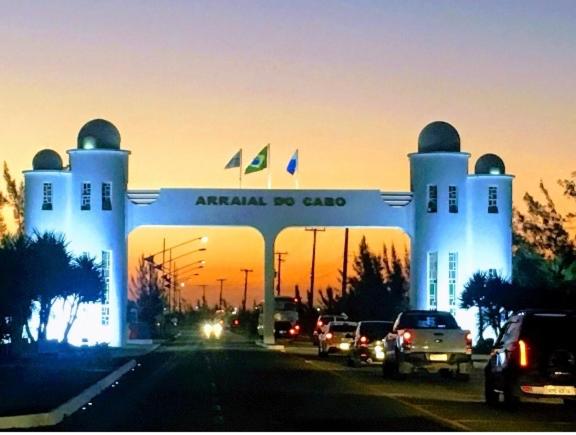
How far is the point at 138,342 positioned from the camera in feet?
263

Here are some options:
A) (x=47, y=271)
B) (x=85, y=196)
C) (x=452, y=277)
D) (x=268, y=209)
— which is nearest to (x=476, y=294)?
(x=452, y=277)

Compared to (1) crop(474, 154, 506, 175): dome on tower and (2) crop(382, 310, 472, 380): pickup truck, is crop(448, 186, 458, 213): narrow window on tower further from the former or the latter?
(2) crop(382, 310, 472, 380): pickup truck

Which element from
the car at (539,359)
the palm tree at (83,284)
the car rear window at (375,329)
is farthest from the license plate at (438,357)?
the palm tree at (83,284)

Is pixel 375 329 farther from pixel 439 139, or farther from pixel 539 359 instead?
pixel 439 139

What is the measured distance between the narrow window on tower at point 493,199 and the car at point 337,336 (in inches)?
660

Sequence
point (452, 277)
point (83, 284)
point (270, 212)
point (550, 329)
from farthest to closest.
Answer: point (270, 212) → point (452, 277) → point (83, 284) → point (550, 329)

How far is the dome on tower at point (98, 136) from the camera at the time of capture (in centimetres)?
7312

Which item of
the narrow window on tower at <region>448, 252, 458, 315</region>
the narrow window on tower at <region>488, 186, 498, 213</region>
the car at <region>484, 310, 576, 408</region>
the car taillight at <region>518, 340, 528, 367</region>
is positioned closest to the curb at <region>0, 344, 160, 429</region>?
the car at <region>484, 310, 576, 408</region>

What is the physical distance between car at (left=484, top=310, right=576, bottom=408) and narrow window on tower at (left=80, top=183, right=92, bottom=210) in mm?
47926

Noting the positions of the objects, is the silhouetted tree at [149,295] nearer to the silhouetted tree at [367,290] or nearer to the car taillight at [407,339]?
the silhouetted tree at [367,290]

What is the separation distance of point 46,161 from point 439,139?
20824mm

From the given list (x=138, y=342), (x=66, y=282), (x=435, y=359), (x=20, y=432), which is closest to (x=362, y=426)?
(x=20, y=432)

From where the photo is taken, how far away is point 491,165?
75188mm

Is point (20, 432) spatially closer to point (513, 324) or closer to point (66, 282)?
point (513, 324)
